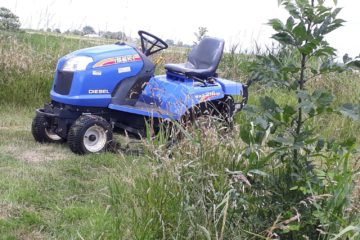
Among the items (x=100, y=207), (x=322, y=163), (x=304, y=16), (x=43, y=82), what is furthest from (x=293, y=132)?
(x=43, y=82)

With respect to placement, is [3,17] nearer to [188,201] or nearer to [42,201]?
[42,201]

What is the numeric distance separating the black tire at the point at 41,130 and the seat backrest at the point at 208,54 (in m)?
1.65

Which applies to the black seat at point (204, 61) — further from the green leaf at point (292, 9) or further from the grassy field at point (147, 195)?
the green leaf at point (292, 9)

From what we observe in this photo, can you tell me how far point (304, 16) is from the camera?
2.50 m

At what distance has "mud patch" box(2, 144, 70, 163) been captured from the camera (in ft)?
15.2

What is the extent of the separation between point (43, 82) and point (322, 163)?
16.0 feet

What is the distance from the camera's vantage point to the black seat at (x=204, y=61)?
541 cm

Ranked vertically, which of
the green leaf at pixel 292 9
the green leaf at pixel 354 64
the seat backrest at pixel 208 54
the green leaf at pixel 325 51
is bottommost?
the seat backrest at pixel 208 54

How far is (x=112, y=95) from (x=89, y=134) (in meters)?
0.47

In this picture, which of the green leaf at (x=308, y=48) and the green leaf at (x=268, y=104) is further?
the green leaf at (x=268, y=104)

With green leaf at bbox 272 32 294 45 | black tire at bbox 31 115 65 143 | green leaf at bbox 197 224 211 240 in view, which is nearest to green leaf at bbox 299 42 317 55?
green leaf at bbox 272 32 294 45

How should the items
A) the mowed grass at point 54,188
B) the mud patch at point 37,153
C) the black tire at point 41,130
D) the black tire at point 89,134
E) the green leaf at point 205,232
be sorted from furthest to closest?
the black tire at point 41,130 < the black tire at point 89,134 < the mud patch at point 37,153 < the mowed grass at point 54,188 < the green leaf at point 205,232

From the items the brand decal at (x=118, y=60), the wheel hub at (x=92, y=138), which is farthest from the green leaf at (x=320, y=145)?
the brand decal at (x=118, y=60)

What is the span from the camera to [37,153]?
484 centimetres
